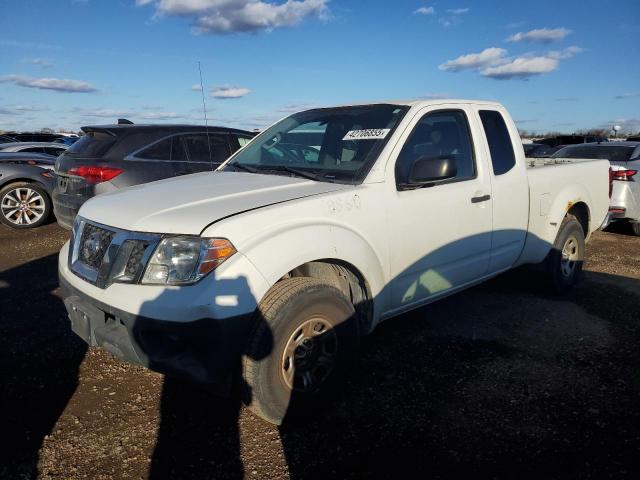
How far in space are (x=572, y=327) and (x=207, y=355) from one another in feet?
11.0

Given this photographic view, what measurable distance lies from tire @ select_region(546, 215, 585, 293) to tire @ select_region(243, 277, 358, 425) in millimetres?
2751

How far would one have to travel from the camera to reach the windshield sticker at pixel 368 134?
10.9 ft

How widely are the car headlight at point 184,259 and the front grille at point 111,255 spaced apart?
50 millimetres

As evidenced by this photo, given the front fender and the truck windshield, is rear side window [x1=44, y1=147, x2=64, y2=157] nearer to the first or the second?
the truck windshield

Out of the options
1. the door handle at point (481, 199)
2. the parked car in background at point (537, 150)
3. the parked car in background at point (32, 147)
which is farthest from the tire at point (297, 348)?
the parked car in background at point (537, 150)

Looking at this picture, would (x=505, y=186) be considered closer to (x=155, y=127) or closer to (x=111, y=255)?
(x=111, y=255)

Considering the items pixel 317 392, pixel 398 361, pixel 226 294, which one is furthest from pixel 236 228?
pixel 398 361

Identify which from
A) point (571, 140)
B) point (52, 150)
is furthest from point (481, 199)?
point (571, 140)

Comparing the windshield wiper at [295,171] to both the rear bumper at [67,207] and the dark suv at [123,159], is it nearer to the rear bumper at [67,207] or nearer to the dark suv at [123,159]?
the dark suv at [123,159]

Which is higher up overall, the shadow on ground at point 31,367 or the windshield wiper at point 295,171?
the windshield wiper at point 295,171

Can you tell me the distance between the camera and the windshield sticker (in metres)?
3.33

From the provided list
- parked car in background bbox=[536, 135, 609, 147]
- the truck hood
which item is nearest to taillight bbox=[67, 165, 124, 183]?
the truck hood

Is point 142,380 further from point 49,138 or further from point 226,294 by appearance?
point 49,138

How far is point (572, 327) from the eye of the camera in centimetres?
427
